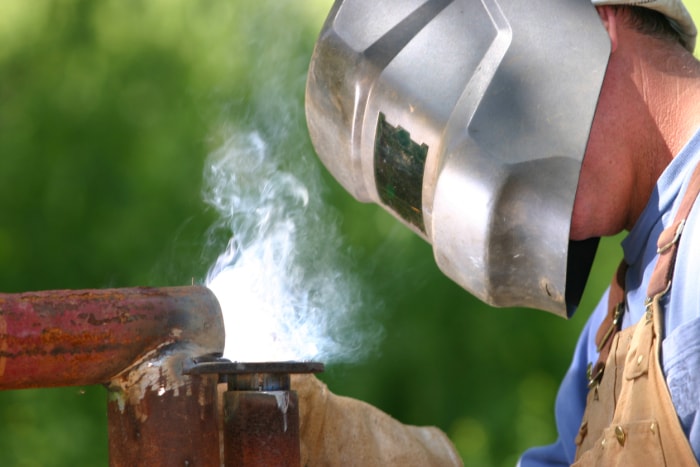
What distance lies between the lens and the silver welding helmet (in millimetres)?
1826

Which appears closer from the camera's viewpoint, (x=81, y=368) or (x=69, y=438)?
(x=81, y=368)

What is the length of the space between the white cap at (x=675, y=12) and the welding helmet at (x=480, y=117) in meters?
0.07

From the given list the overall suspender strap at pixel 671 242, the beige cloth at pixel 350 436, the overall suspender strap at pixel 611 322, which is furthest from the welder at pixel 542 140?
the beige cloth at pixel 350 436

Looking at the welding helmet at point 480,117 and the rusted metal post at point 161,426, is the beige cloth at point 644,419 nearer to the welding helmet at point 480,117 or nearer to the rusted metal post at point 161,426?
the welding helmet at point 480,117

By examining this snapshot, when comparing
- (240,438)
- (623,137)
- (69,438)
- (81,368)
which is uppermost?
(623,137)

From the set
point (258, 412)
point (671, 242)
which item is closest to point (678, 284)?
point (671, 242)

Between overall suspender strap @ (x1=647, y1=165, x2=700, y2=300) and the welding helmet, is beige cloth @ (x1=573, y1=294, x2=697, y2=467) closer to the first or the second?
overall suspender strap @ (x1=647, y1=165, x2=700, y2=300)

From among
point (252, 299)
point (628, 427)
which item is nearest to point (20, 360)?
point (252, 299)

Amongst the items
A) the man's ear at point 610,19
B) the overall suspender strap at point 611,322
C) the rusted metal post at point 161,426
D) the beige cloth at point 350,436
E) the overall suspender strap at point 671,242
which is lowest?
the beige cloth at point 350,436

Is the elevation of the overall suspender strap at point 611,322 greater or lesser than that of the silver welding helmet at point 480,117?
lesser

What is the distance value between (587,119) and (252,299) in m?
0.86

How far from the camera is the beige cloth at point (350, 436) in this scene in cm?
233

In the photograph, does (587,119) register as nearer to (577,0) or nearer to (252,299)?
(577,0)

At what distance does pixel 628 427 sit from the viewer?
1.75 meters
